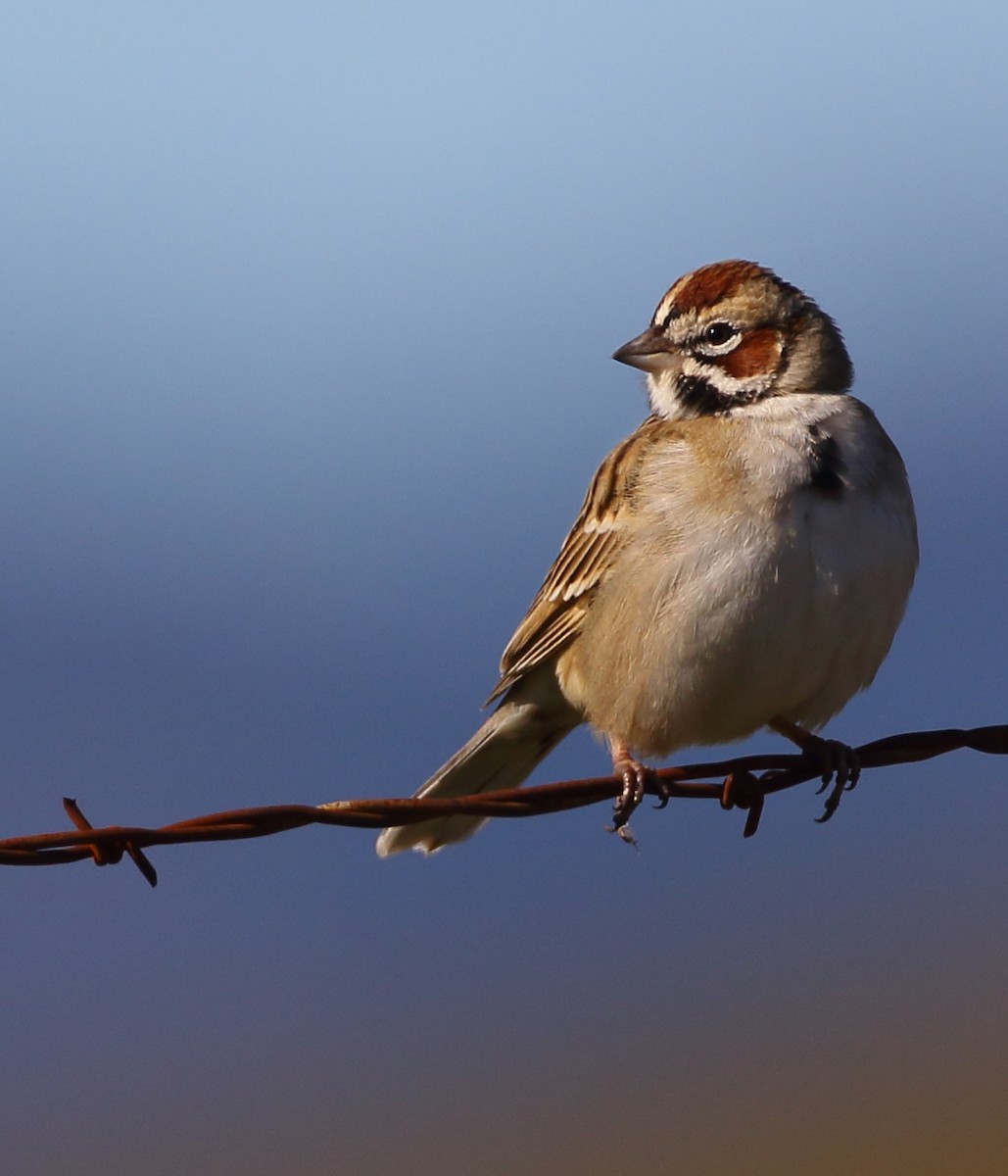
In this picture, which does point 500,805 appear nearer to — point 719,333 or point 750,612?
point 750,612

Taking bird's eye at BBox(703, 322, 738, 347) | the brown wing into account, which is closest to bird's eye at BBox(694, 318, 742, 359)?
bird's eye at BBox(703, 322, 738, 347)

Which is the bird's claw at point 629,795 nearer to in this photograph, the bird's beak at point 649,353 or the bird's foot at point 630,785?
the bird's foot at point 630,785

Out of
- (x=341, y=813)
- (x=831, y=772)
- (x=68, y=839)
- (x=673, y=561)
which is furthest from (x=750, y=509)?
(x=68, y=839)

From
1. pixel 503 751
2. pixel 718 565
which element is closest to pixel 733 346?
pixel 718 565

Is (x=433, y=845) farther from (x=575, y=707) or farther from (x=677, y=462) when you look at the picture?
(x=677, y=462)

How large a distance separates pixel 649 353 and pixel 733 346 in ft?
0.91

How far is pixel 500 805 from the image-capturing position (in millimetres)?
3525

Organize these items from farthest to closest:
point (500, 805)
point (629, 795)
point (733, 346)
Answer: point (733, 346)
point (629, 795)
point (500, 805)

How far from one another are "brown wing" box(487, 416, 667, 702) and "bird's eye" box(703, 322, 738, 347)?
315 mm

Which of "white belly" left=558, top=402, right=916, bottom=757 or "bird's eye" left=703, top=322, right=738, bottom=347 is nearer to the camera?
"white belly" left=558, top=402, right=916, bottom=757

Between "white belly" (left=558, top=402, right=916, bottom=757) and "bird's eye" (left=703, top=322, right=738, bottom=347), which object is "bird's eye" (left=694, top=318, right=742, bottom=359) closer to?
"bird's eye" (left=703, top=322, right=738, bottom=347)

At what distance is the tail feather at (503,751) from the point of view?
5.31m

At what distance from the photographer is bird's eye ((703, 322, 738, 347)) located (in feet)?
17.7

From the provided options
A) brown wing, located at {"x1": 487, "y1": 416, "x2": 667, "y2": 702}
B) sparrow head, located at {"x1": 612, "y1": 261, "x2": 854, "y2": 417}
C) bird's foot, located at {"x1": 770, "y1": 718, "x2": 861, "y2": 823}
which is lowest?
bird's foot, located at {"x1": 770, "y1": 718, "x2": 861, "y2": 823}
